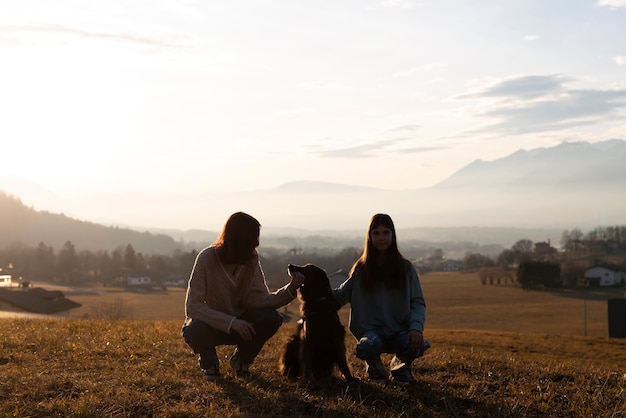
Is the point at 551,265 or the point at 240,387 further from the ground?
the point at 240,387

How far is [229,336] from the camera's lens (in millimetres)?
6988

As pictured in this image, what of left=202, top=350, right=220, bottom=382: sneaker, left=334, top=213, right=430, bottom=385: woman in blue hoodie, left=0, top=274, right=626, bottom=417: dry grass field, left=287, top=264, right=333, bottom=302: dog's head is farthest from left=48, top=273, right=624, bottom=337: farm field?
left=287, top=264, right=333, bottom=302: dog's head

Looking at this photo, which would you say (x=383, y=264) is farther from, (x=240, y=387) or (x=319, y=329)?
(x=240, y=387)

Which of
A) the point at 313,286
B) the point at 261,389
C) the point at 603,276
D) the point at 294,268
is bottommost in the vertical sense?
the point at 603,276

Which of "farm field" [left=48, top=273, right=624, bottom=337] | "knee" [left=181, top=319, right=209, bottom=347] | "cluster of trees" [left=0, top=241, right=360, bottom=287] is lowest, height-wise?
"farm field" [left=48, top=273, right=624, bottom=337]

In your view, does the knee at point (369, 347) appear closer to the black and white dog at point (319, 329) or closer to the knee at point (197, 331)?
the black and white dog at point (319, 329)

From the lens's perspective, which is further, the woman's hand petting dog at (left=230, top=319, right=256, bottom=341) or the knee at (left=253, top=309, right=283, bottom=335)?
the knee at (left=253, top=309, right=283, bottom=335)

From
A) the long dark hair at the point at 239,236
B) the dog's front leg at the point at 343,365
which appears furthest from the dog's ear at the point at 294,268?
the dog's front leg at the point at 343,365

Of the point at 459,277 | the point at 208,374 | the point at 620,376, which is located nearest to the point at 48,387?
the point at 208,374

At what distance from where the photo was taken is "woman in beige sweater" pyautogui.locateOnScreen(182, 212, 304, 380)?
679 centimetres

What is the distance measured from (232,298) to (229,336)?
40 cm

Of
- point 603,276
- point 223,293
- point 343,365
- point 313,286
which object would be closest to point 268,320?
point 223,293

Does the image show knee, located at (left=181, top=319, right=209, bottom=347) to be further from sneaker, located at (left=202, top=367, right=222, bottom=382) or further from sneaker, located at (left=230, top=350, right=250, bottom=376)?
sneaker, located at (left=230, top=350, right=250, bottom=376)

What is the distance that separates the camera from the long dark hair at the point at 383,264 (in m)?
6.95
